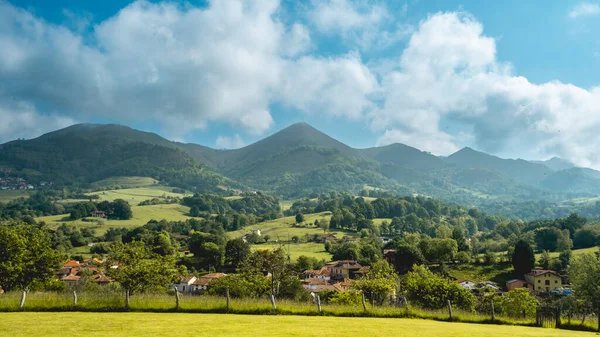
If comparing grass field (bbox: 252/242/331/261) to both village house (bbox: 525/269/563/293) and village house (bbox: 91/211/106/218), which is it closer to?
village house (bbox: 525/269/563/293)

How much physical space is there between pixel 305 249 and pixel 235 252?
31658mm

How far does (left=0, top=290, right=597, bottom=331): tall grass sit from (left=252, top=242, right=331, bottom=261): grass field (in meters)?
76.8

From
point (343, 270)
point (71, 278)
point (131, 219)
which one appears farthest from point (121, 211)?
point (343, 270)

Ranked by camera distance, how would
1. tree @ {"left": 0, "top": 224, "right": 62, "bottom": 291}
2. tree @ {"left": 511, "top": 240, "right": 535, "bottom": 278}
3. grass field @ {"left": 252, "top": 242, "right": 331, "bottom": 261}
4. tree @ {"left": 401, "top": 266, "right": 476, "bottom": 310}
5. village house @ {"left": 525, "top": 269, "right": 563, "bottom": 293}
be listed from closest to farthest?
tree @ {"left": 0, "top": 224, "right": 62, "bottom": 291} < tree @ {"left": 401, "top": 266, "right": 476, "bottom": 310} < village house @ {"left": 525, "top": 269, "right": 563, "bottom": 293} < tree @ {"left": 511, "top": 240, "right": 535, "bottom": 278} < grass field @ {"left": 252, "top": 242, "right": 331, "bottom": 261}

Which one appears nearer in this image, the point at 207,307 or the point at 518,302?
the point at 207,307

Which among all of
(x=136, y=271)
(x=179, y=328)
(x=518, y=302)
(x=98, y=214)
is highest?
(x=98, y=214)

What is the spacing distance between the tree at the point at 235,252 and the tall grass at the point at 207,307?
230 ft

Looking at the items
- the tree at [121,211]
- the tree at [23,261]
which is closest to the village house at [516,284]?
the tree at [23,261]

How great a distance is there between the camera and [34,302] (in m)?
21.8

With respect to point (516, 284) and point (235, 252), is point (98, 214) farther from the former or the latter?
point (516, 284)

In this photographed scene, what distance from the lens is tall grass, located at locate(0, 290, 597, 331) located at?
71.1 ft

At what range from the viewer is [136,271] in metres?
26.5

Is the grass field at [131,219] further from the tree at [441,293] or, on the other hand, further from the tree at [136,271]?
the tree at [136,271]

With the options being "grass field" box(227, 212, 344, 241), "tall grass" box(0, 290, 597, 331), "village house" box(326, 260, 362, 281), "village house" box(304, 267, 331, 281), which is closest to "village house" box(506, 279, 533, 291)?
"village house" box(326, 260, 362, 281)
